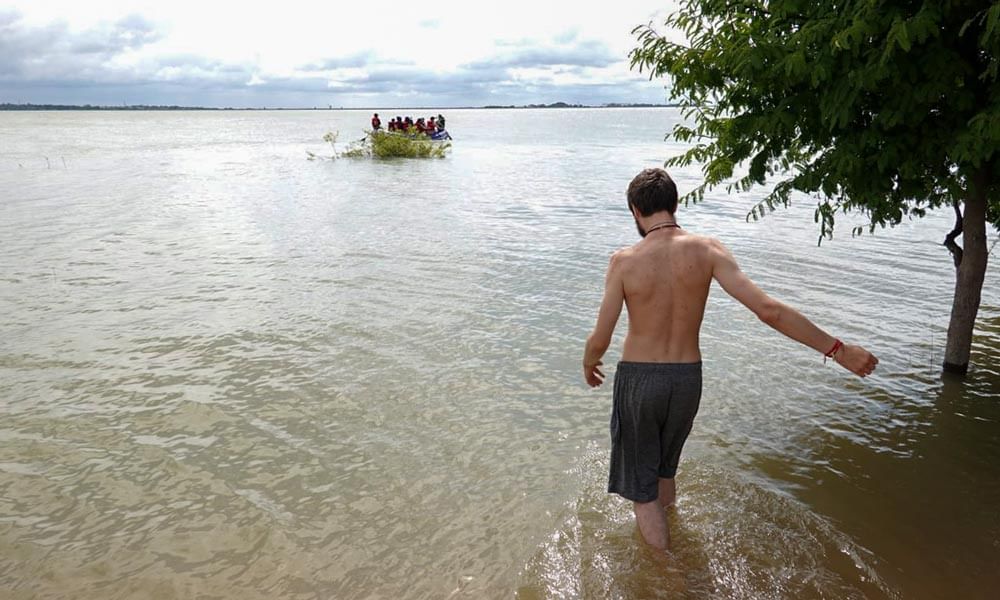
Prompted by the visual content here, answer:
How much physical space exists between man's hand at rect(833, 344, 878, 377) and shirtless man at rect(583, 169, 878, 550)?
0.02 meters

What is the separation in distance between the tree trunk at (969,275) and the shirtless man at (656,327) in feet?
11.7

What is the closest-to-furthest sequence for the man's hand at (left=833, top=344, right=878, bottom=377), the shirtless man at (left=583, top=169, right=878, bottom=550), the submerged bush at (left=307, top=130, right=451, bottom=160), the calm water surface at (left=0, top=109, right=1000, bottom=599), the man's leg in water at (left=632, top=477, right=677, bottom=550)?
1. the man's hand at (left=833, top=344, right=878, bottom=377)
2. the shirtless man at (left=583, top=169, right=878, bottom=550)
3. the man's leg in water at (left=632, top=477, right=677, bottom=550)
4. the calm water surface at (left=0, top=109, right=1000, bottom=599)
5. the submerged bush at (left=307, top=130, right=451, bottom=160)

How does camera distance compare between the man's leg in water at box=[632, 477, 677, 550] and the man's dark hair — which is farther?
the man's leg in water at box=[632, 477, 677, 550]

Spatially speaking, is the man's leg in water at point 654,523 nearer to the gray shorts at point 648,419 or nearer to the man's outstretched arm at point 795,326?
the gray shorts at point 648,419

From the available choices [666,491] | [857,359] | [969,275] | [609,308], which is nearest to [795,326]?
[857,359]

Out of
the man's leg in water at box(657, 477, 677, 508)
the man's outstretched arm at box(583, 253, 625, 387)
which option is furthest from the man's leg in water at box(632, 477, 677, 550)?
the man's outstretched arm at box(583, 253, 625, 387)

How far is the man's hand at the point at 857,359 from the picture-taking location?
3424 mm

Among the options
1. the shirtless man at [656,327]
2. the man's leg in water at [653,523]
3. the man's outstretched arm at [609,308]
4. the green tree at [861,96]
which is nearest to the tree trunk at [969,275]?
the green tree at [861,96]

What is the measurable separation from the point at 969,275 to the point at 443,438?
17.6ft

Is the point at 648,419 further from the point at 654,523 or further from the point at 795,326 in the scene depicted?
the point at 795,326

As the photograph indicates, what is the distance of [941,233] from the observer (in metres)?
15.4

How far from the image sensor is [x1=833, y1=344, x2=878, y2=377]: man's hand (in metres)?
3.42

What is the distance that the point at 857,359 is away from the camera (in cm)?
345

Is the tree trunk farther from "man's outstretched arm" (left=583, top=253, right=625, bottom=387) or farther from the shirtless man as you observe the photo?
"man's outstretched arm" (left=583, top=253, right=625, bottom=387)
